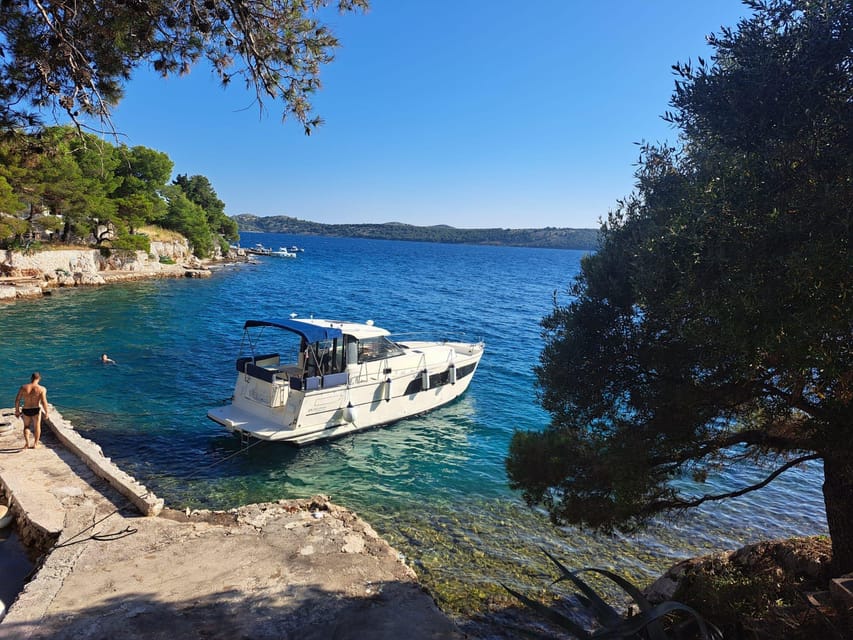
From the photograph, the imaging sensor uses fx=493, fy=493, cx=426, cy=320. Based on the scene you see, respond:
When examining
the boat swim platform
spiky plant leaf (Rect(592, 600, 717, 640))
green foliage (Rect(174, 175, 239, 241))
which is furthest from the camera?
green foliage (Rect(174, 175, 239, 241))

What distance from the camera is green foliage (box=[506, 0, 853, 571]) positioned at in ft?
14.7

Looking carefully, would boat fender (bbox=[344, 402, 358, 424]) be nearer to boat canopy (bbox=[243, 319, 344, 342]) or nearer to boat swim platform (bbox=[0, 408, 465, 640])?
boat canopy (bbox=[243, 319, 344, 342])

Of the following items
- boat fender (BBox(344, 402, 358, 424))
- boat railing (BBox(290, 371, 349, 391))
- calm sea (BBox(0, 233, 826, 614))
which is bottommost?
calm sea (BBox(0, 233, 826, 614))

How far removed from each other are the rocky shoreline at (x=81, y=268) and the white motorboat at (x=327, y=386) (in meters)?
28.7

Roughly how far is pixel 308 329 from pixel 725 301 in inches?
487

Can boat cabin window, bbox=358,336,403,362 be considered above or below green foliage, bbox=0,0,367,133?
below

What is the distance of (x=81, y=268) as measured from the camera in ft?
142

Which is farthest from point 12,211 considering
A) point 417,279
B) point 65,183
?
point 417,279

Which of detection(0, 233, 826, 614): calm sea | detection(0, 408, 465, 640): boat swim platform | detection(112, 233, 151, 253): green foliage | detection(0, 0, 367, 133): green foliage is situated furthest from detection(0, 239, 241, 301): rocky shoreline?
detection(0, 0, 367, 133): green foliage

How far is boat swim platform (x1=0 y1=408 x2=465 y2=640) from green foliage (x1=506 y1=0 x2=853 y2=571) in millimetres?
2798

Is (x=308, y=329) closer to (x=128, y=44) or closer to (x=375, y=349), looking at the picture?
(x=375, y=349)

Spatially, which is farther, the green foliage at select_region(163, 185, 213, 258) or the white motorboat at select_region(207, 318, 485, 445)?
the green foliage at select_region(163, 185, 213, 258)

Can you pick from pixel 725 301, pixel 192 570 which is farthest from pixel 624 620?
pixel 192 570

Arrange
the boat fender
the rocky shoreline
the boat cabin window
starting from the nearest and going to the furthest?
the boat fender, the boat cabin window, the rocky shoreline
